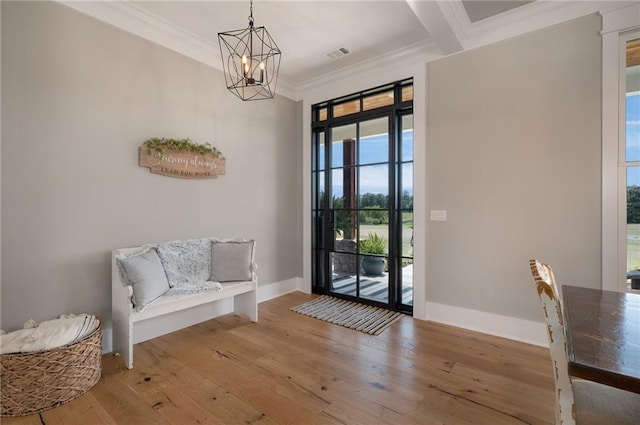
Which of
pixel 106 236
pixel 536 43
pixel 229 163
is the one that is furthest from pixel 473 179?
pixel 106 236

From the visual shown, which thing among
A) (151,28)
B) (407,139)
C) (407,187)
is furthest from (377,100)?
(151,28)

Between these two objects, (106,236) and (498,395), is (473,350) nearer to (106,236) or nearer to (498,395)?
(498,395)

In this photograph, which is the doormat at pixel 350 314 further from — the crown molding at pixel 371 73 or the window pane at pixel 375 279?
the crown molding at pixel 371 73

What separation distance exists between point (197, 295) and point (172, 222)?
833mm

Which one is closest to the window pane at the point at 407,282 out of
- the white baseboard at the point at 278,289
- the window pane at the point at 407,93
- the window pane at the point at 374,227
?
the window pane at the point at 374,227

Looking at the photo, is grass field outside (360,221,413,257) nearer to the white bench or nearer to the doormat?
the doormat

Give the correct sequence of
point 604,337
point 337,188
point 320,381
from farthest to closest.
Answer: point 337,188
point 320,381
point 604,337

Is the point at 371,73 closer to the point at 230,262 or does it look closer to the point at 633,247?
the point at 230,262

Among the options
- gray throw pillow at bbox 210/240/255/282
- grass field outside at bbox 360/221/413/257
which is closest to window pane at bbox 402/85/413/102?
grass field outside at bbox 360/221/413/257

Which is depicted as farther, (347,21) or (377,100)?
(377,100)

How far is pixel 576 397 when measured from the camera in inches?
43.9

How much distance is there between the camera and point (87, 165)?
7.86 feet

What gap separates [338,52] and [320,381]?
3268mm

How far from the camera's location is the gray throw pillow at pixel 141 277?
2250 mm
